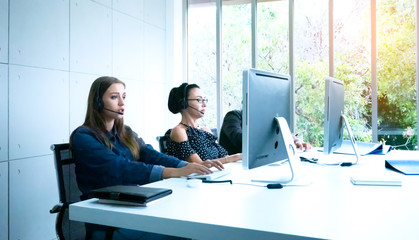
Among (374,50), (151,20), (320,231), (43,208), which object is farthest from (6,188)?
(374,50)

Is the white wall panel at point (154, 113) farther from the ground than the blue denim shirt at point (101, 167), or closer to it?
farther from the ground

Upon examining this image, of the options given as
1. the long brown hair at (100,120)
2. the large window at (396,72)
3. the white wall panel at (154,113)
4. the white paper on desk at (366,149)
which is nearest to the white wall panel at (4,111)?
the long brown hair at (100,120)

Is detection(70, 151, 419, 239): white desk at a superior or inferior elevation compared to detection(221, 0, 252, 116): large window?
inferior

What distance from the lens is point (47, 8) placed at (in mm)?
2873

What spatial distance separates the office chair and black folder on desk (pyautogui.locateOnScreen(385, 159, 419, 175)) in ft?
5.11

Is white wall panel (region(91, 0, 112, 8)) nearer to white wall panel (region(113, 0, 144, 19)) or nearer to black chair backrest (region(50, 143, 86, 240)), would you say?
white wall panel (region(113, 0, 144, 19))

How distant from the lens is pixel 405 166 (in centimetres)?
197

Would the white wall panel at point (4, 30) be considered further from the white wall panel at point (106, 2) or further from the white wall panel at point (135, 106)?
the white wall panel at point (135, 106)

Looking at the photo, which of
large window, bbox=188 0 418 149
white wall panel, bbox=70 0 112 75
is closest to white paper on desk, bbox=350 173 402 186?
white wall panel, bbox=70 0 112 75

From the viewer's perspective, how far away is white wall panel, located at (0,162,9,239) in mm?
2475

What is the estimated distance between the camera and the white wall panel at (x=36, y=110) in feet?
8.48

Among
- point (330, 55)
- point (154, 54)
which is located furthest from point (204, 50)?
point (330, 55)

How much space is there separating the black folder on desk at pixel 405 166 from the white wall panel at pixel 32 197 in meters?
2.39

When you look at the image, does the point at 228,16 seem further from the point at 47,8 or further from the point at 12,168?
the point at 12,168
